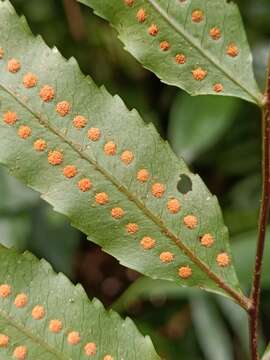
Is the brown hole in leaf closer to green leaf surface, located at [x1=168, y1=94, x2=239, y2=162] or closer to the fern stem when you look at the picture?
the fern stem

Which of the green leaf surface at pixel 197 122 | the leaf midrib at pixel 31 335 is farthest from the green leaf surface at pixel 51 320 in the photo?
the green leaf surface at pixel 197 122

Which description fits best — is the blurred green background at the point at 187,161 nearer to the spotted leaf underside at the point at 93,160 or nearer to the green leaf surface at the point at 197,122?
the green leaf surface at the point at 197,122

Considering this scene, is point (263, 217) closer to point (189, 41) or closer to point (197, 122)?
point (189, 41)

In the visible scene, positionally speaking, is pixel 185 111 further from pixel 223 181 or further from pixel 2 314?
pixel 2 314

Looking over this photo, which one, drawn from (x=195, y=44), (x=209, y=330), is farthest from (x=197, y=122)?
(x=195, y=44)

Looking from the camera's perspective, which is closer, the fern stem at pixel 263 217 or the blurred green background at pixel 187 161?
the fern stem at pixel 263 217

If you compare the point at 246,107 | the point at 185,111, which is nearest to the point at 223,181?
the point at 246,107
